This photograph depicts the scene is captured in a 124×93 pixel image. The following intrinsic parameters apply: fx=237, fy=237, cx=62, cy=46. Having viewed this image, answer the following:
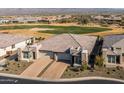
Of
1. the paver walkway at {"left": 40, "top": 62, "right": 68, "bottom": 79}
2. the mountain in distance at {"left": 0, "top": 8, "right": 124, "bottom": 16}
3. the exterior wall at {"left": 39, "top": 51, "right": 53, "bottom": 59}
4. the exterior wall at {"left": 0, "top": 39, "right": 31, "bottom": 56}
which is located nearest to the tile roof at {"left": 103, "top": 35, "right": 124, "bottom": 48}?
the mountain in distance at {"left": 0, "top": 8, "right": 124, "bottom": 16}

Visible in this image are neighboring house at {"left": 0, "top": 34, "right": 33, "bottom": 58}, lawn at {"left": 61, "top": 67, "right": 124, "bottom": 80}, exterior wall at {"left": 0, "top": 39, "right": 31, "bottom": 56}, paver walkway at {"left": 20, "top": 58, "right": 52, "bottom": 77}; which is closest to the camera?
lawn at {"left": 61, "top": 67, "right": 124, "bottom": 80}

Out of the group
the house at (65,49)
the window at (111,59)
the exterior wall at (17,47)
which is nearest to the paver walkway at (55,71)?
the house at (65,49)

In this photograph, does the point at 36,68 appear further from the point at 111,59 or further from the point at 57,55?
the point at 111,59

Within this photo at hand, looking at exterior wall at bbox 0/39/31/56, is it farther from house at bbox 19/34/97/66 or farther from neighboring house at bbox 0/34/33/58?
house at bbox 19/34/97/66

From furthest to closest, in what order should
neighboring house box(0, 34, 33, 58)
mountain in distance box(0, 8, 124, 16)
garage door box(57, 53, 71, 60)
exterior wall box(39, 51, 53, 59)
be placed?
neighboring house box(0, 34, 33, 58) < exterior wall box(39, 51, 53, 59) < garage door box(57, 53, 71, 60) < mountain in distance box(0, 8, 124, 16)

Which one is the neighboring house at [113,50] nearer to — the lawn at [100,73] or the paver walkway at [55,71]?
the lawn at [100,73]
